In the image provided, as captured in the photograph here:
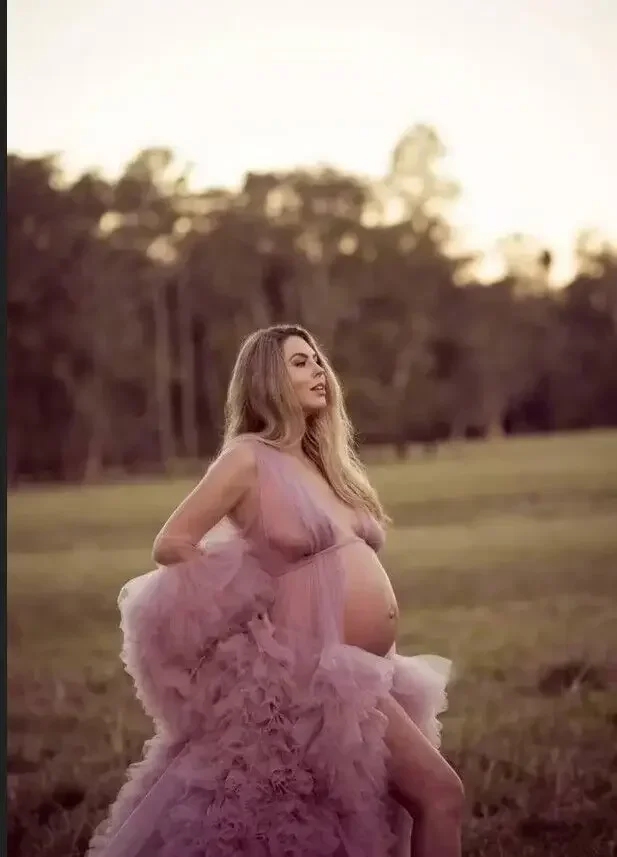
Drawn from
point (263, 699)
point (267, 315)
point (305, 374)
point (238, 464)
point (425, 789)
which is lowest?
point (425, 789)

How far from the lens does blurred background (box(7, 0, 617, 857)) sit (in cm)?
305

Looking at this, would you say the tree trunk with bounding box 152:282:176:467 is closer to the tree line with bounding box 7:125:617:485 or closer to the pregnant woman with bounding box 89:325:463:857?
the tree line with bounding box 7:125:617:485

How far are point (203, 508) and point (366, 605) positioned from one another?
1.04ft

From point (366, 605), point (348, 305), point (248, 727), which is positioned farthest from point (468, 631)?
point (248, 727)

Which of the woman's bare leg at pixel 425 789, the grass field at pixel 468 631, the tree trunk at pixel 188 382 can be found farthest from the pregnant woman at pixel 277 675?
the tree trunk at pixel 188 382

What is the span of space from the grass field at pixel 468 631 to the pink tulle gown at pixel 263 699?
740mm

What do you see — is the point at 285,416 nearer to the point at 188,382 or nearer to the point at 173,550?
the point at 173,550

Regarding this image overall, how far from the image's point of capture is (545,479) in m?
3.46

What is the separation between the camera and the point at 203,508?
176cm

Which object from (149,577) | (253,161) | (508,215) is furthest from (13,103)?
(149,577)

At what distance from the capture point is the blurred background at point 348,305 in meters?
3.05

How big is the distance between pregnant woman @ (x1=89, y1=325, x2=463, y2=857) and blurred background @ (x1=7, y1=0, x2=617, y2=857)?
1062 mm

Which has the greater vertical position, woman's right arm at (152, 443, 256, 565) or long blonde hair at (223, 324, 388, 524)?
long blonde hair at (223, 324, 388, 524)

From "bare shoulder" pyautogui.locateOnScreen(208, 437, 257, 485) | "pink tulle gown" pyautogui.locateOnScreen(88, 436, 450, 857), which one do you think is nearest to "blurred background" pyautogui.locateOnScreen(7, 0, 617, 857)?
"pink tulle gown" pyautogui.locateOnScreen(88, 436, 450, 857)
